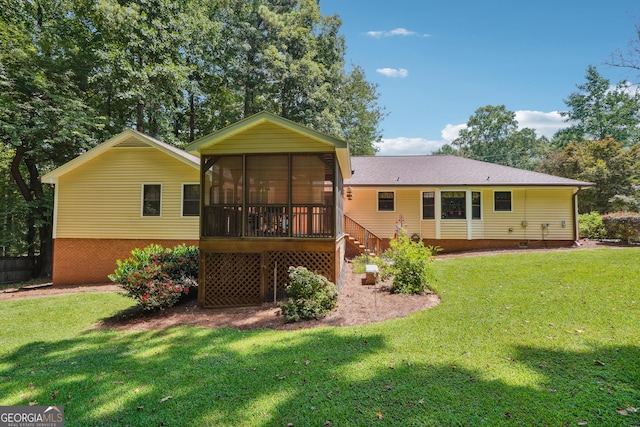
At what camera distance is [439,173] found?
15805 millimetres

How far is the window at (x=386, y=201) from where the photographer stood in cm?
1543

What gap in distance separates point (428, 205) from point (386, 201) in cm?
207

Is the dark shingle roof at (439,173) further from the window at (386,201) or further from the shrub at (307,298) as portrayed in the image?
the shrub at (307,298)

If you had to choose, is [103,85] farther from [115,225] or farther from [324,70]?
[324,70]

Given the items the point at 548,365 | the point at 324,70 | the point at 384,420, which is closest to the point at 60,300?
the point at 384,420

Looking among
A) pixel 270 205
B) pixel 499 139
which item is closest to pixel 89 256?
pixel 270 205

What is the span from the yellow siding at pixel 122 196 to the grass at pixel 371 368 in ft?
18.4

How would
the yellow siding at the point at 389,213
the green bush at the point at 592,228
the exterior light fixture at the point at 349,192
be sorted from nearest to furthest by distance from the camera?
the exterior light fixture at the point at 349,192, the yellow siding at the point at 389,213, the green bush at the point at 592,228

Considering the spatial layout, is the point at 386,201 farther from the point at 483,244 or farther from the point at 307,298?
the point at 307,298

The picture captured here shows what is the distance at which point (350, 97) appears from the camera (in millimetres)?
31594

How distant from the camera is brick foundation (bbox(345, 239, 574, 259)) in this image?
14.1 meters

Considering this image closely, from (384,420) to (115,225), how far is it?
13.3 metres

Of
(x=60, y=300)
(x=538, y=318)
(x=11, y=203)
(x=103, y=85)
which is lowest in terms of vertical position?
(x=60, y=300)

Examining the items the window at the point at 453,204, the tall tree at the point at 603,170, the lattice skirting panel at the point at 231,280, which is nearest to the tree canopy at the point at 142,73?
the window at the point at 453,204
